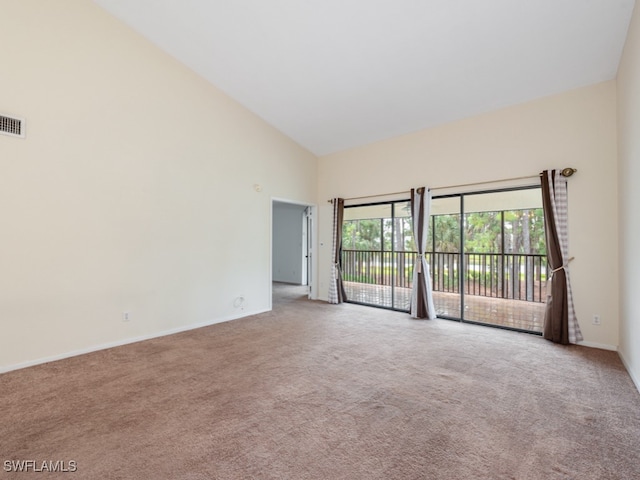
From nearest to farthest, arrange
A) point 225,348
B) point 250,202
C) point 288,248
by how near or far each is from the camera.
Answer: point 225,348, point 250,202, point 288,248

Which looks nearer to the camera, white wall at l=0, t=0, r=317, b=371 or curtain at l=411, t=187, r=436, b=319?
white wall at l=0, t=0, r=317, b=371

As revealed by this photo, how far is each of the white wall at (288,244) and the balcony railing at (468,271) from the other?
2492 mm

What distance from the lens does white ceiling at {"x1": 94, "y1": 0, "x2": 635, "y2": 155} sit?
9.10ft

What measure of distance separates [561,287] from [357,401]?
9.89 ft

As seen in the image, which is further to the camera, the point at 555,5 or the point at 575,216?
the point at 575,216

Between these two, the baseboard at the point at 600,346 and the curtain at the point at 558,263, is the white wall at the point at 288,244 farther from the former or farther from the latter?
the baseboard at the point at 600,346

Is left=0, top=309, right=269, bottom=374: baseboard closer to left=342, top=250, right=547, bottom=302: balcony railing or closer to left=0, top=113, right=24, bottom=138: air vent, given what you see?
left=0, top=113, right=24, bottom=138: air vent

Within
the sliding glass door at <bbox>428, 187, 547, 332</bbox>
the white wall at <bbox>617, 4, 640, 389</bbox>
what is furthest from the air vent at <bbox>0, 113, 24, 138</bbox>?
the white wall at <bbox>617, 4, 640, 389</bbox>

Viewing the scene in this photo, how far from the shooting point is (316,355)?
3.23 meters

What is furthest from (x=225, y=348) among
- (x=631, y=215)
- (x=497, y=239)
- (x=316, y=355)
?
(x=497, y=239)

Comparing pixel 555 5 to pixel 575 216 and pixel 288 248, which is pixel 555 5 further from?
pixel 288 248

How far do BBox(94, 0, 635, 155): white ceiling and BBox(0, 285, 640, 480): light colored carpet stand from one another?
318 cm

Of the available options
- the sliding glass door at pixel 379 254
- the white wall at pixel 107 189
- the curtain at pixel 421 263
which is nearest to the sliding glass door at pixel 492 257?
the curtain at pixel 421 263

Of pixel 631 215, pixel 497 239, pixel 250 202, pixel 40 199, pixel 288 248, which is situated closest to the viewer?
pixel 631 215
